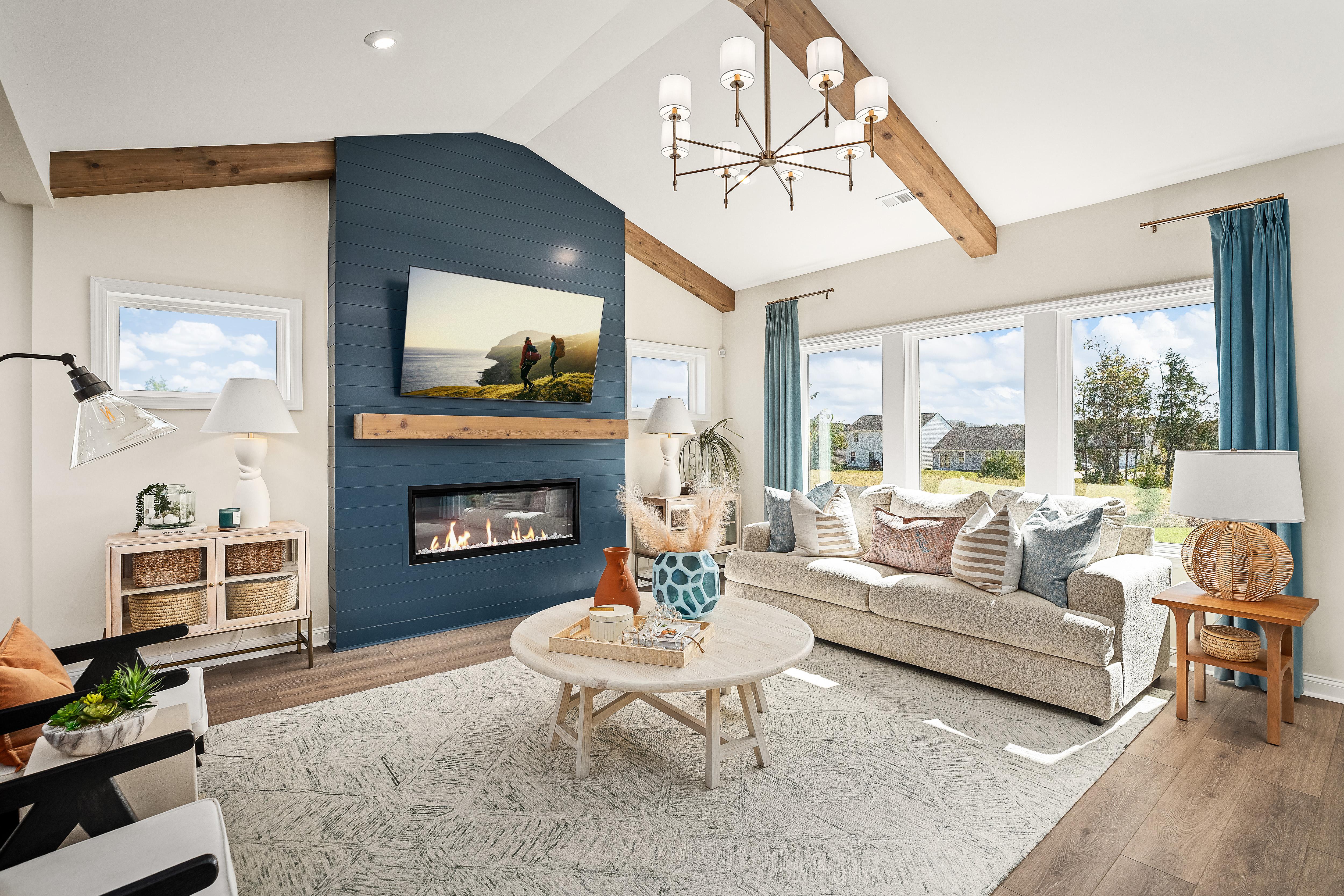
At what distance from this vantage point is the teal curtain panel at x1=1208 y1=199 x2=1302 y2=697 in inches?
124

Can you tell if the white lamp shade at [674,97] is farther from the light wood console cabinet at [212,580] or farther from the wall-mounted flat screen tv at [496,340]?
the light wood console cabinet at [212,580]

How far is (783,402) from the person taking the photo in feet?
18.4

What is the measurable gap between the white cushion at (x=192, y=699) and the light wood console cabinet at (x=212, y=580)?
95 centimetres

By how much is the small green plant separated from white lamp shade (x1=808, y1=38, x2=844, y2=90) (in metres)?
2.67

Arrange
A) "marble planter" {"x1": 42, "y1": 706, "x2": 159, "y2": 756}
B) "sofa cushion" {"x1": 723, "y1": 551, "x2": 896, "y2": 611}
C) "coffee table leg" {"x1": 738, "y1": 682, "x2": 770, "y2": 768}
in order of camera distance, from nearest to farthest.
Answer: "marble planter" {"x1": 42, "y1": 706, "x2": 159, "y2": 756} → "coffee table leg" {"x1": 738, "y1": 682, "x2": 770, "y2": 768} → "sofa cushion" {"x1": 723, "y1": 551, "x2": 896, "y2": 611}

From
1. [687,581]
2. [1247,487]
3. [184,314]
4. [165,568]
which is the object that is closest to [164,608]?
[165,568]

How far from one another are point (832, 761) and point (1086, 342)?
302 centimetres

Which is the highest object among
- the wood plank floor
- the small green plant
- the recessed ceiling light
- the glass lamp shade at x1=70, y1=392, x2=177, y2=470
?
the recessed ceiling light

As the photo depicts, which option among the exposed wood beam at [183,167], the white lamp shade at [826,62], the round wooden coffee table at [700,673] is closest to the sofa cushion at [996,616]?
the round wooden coffee table at [700,673]

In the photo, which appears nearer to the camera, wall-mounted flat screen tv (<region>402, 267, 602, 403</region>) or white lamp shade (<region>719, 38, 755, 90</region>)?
white lamp shade (<region>719, 38, 755, 90</region>)

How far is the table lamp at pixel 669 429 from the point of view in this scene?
507 centimetres

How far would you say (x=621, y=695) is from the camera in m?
3.01

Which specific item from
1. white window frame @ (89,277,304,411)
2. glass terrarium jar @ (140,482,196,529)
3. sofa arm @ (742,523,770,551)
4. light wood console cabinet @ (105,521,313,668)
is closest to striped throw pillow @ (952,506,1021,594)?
sofa arm @ (742,523,770,551)

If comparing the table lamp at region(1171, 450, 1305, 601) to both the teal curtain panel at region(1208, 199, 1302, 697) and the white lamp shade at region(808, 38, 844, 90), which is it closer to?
the teal curtain panel at region(1208, 199, 1302, 697)
